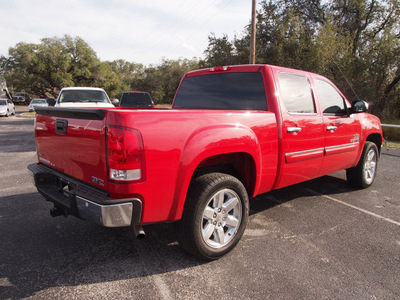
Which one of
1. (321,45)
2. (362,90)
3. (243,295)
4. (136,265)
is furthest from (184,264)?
(362,90)

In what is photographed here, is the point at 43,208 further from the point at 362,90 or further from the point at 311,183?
the point at 362,90

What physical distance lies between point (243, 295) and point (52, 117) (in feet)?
7.93

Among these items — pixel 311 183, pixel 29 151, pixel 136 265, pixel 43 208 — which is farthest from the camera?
pixel 29 151

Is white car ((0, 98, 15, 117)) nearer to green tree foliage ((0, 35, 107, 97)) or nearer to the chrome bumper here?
green tree foliage ((0, 35, 107, 97))

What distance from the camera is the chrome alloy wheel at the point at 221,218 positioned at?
2674mm

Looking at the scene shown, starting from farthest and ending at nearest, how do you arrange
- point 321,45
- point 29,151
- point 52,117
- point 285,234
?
point 321,45 → point 29,151 → point 285,234 → point 52,117

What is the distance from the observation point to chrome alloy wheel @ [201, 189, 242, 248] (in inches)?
105

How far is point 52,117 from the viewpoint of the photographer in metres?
2.83

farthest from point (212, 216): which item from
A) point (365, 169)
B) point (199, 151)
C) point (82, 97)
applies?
point (82, 97)

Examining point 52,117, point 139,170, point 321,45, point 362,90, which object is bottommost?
point 139,170

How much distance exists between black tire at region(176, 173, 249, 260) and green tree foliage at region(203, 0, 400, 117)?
13341 millimetres

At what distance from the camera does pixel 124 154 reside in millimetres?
2066

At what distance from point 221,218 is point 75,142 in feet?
5.00

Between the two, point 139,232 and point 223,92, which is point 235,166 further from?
point 139,232
